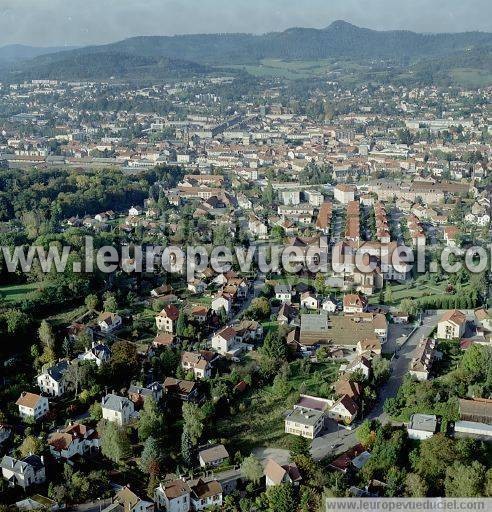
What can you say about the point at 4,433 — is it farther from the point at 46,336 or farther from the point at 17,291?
the point at 17,291

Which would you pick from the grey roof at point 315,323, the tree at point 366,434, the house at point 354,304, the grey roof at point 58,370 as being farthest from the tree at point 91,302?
the tree at point 366,434

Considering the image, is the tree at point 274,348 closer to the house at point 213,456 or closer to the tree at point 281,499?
the house at point 213,456

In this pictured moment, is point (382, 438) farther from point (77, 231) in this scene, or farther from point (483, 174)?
point (483, 174)

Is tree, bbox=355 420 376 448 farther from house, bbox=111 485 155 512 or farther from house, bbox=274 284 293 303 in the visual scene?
house, bbox=274 284 293 303

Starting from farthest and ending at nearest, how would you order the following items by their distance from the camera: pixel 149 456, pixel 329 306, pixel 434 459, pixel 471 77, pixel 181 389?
pixel 471 77 < pixel 329 306 < pixel 181 389 < pixel 149 456 < pixel 434 459

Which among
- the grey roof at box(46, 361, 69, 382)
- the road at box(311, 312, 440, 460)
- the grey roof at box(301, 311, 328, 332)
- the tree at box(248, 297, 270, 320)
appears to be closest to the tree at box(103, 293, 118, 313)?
the grey roof at box(46, 361, 69, 382)

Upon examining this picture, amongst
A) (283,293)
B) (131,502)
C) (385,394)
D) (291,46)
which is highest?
(291,46)

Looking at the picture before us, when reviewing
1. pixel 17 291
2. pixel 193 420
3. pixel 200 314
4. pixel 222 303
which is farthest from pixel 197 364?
pixel 17 291
